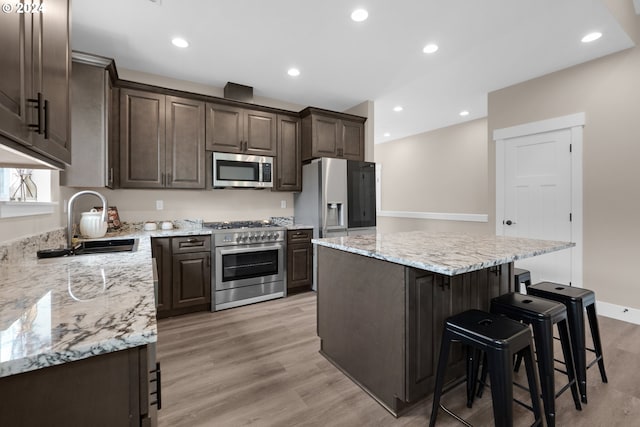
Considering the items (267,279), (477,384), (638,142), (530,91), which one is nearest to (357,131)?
(530,91)

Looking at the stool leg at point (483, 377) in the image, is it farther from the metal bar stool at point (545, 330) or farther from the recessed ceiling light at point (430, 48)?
the recessed ceiling light at point (430, 48)

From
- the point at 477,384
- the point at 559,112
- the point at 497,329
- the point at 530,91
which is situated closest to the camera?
the point at 497,329

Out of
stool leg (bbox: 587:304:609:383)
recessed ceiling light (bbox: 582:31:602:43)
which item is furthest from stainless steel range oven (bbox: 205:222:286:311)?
recessed ceiling light (bbox: 582:31:602:43)

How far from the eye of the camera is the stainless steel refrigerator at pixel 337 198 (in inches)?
148

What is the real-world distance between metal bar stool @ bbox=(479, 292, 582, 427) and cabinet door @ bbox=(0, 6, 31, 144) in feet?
7.13

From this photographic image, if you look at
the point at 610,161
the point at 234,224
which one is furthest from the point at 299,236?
the point at 610,161

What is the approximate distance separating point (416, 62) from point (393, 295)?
267 centimetres

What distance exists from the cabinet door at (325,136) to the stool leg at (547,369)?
3047 mm

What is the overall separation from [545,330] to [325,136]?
3.19m

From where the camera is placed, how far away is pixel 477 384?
1.81 m

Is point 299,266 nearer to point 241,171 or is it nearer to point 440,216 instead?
point 241,171

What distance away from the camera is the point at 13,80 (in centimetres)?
83

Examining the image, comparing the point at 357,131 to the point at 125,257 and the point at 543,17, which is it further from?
the point at 125,257

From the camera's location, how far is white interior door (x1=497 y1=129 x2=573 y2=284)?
10.8 ft
